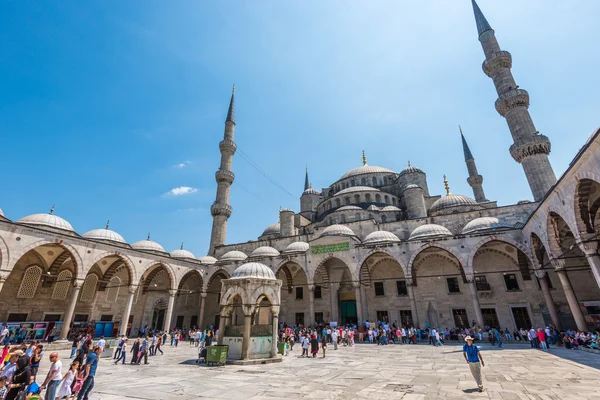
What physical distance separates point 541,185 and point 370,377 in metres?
18.1

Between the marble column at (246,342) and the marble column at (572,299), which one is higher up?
the marble column at (572,299)

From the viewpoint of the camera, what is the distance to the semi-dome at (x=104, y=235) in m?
19.7

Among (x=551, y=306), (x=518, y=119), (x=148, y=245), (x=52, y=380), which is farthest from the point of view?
(x=148, y=245)

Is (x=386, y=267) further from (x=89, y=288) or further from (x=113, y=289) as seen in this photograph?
(x=89, y=288)

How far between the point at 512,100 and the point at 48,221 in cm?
3161

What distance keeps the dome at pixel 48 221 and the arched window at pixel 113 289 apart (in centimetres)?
439

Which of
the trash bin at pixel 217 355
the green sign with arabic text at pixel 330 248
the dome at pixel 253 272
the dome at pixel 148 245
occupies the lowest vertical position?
the trash bin at pixel 217 355

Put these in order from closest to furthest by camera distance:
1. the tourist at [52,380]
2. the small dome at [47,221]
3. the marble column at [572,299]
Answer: the tourist at [52,380]
the marble column at [572,299]
the small dome at [47,221]

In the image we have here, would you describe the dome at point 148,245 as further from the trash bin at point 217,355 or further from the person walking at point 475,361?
the person walking at point 475,361

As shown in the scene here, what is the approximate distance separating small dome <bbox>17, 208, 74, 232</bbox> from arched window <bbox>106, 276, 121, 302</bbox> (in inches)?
173

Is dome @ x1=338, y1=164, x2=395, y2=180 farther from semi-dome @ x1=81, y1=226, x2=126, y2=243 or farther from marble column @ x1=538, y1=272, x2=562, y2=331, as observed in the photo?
semi-dome @ x1=81, y1=226, x2=126, y2=243

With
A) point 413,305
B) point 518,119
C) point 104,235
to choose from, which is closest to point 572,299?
point 413,305

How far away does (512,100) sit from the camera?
19.7 m

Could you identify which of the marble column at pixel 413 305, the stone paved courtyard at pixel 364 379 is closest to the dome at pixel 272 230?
the marble column at pixel 413 305
